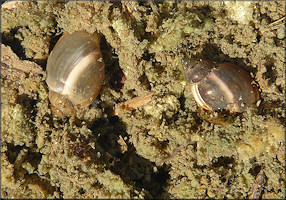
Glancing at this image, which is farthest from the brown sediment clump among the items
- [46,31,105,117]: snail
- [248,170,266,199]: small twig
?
[46,31,105,117]: snail

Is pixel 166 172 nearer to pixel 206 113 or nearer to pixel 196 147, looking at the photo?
pixel 196 147

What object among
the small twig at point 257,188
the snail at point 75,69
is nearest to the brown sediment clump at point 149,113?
the small twig at point 257,188

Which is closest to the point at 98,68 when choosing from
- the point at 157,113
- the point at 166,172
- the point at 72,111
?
the point at 72,111

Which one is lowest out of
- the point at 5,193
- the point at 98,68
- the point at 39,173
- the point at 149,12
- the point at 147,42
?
the point at 5,193

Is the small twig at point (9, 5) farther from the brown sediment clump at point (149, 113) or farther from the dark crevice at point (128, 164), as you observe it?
the dark crevice at point (128, 164)

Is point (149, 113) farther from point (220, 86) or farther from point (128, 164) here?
point (220, 86)
